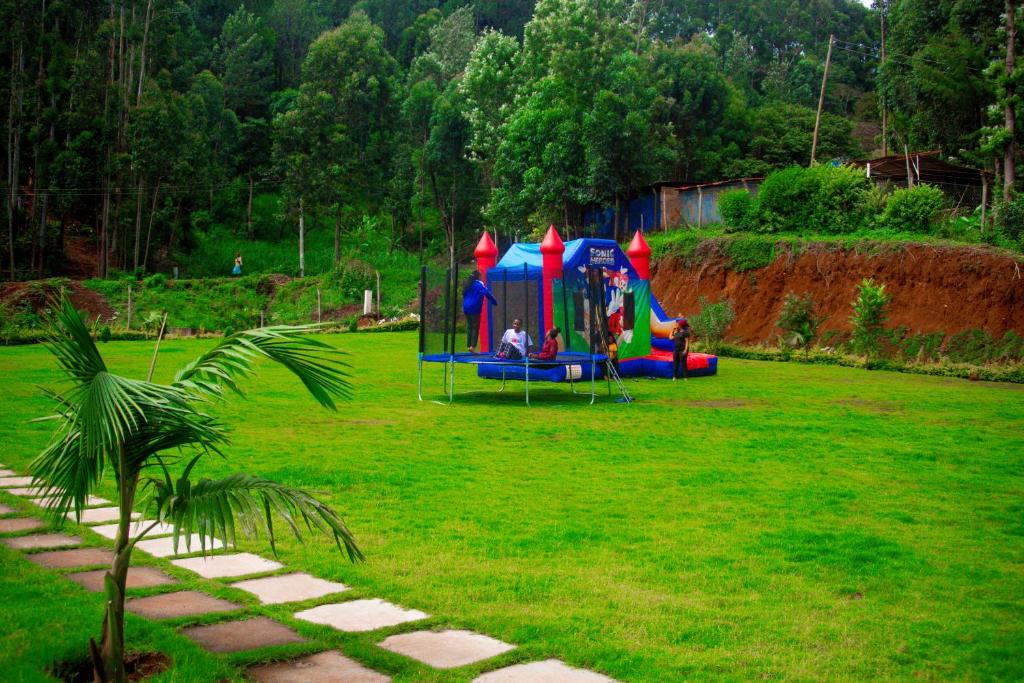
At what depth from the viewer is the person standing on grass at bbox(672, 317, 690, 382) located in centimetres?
1881

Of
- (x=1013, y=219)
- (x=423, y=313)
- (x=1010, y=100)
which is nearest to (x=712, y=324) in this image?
(x=1013, y=219)

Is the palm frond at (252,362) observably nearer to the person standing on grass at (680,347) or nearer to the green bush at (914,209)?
the person standing on grass at (680,347)

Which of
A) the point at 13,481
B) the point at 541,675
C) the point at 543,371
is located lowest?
the point at 541,675

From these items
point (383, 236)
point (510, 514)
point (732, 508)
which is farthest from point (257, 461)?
point (383, 236)

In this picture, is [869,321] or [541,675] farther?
[869,321]

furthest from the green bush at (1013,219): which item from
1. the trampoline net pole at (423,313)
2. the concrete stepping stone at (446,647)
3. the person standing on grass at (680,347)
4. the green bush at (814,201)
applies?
the concrete stepping stone at (446,647)

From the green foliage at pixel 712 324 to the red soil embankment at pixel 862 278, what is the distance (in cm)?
157

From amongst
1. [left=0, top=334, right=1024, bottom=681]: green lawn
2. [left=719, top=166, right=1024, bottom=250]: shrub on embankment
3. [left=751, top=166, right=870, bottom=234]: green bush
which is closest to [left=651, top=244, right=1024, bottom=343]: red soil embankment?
[left=719, top=166, right=1024, bottom=250]: shrub on embankment

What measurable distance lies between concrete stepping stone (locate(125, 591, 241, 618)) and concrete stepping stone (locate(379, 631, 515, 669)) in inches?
41.2

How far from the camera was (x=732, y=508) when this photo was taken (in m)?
7.53

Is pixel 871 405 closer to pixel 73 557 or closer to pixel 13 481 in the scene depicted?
pixel 13 481

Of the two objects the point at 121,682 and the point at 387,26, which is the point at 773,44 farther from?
the point at 121,682

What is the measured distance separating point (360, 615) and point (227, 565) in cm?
132

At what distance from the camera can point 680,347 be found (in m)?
19.0
